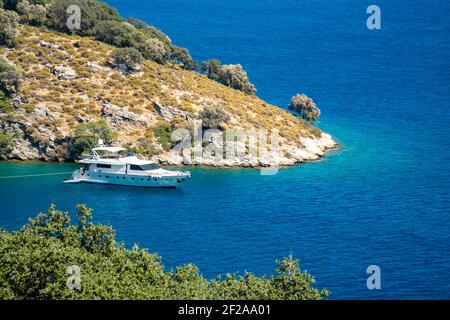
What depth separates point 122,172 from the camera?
395 feet

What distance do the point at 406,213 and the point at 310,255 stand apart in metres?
19.6

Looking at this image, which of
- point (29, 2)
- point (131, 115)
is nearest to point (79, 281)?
point (131, 115)

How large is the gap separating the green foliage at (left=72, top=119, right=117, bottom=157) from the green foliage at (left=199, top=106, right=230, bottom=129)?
1418 centimetres

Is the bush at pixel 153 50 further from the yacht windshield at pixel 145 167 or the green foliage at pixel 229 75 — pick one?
the yacht windshield at pixel 145 167

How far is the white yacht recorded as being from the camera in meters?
118

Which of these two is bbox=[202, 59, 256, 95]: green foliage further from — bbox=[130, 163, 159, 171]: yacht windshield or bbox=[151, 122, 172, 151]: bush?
bbox=[130, 163, 159, 171]: yacht windshield

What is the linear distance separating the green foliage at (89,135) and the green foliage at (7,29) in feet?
76.8

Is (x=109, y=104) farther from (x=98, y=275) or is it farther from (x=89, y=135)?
(x=98, y=275)

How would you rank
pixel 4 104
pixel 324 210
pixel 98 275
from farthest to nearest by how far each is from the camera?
1. pixel 4 104
2. pixel 324 210
3. pixel 98 275

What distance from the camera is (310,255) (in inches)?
3489

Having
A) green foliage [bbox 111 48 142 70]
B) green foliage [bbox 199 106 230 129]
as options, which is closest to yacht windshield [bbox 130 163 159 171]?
green foliage [bbox 199 106 230 129]

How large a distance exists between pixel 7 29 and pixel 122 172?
115 feet

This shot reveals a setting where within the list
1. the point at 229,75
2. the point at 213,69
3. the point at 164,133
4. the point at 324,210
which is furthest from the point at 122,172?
the point at 213,69
